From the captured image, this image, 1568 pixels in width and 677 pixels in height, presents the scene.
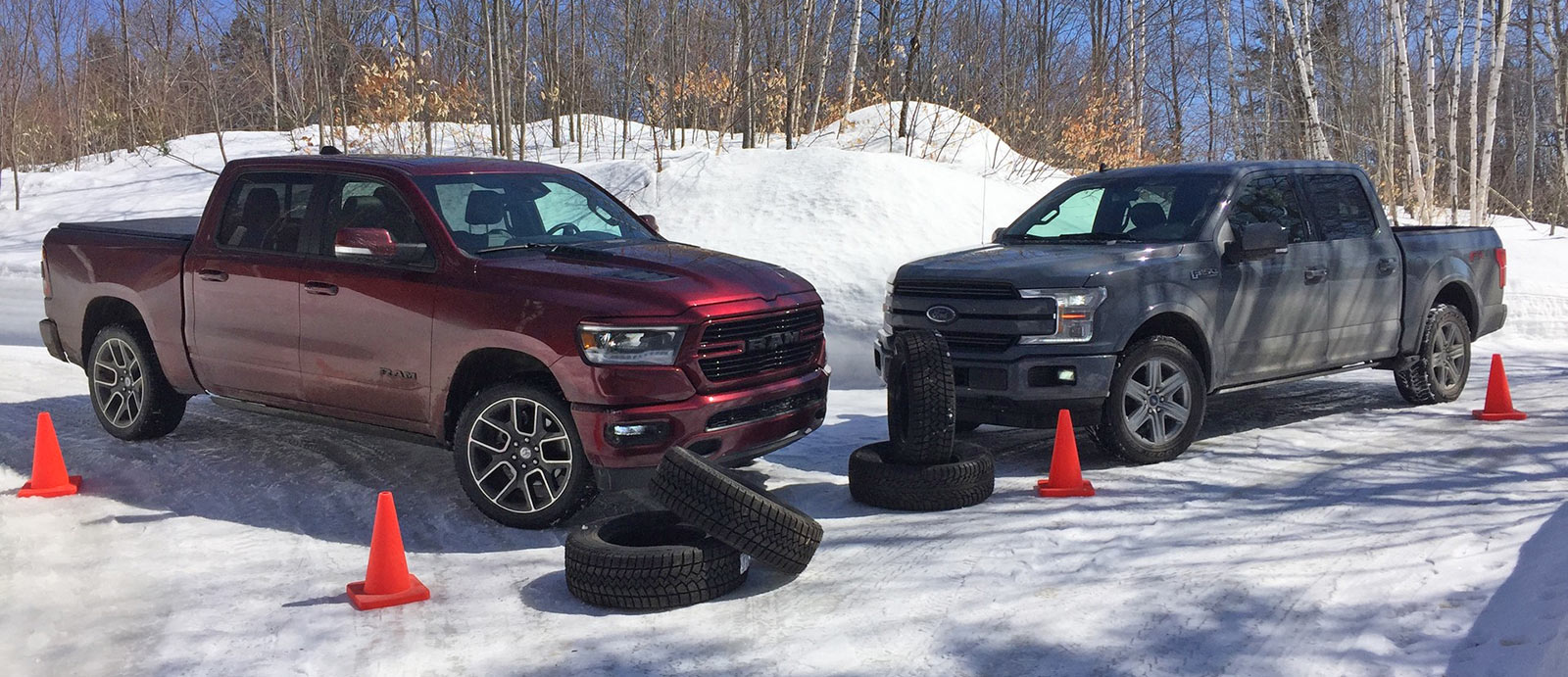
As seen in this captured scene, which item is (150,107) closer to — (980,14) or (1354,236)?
(980,14)

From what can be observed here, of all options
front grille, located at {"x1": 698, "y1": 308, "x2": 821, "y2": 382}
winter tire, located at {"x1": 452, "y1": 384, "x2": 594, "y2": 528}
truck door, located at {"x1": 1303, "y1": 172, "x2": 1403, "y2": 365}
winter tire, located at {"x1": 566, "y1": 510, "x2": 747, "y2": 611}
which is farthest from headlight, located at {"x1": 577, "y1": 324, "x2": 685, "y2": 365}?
truck door, located at {"x1": 1303, "y1": 172, "x2": 1403, "y2": 365}

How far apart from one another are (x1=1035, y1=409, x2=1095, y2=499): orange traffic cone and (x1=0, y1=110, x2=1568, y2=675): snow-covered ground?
0.19 meters

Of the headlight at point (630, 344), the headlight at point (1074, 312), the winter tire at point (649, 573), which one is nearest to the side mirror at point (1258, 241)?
the headlight at point (1074, 312)

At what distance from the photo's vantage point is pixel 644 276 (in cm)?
629

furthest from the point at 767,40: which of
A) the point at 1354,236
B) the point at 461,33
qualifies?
the point at 1354,236

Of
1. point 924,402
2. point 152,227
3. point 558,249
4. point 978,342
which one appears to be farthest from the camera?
point 152,227

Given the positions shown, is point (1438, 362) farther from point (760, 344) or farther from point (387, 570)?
point (387, 570)

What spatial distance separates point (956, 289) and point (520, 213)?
2638 mm

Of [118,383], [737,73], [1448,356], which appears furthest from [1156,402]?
[737,73]

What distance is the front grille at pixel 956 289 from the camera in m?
7.41

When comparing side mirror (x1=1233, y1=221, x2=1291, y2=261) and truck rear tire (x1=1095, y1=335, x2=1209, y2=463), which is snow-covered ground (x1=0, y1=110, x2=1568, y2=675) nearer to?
truck rear tire (x1=1095, y1=335, x2=1209, y2=463)

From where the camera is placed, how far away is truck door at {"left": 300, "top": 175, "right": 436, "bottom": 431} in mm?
6586

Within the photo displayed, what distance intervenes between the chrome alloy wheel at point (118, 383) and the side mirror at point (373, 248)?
245 cm

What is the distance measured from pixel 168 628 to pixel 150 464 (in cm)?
329
